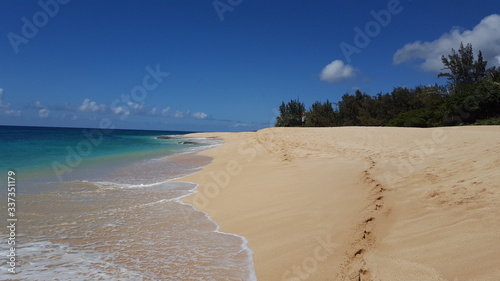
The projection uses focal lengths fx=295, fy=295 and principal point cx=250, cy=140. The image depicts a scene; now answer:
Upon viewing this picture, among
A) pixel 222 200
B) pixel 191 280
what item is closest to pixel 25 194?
pixel 222 200

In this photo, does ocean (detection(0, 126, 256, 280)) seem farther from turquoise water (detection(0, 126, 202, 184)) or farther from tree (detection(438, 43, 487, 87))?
tree (detection(438, 43, 487, 87))

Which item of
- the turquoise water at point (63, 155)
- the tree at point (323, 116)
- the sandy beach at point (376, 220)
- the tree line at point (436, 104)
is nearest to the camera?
the sandy beach at point (376, 220)

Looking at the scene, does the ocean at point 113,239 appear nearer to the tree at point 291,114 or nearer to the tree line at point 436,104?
the tree line at point 436,104

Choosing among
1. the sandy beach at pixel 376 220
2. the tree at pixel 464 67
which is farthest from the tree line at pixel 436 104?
the sandy beach at pixel 376 220

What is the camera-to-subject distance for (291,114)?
61.6 metres

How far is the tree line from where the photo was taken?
21.5m

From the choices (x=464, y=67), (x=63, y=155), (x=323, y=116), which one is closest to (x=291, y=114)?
(x=323, y=116)

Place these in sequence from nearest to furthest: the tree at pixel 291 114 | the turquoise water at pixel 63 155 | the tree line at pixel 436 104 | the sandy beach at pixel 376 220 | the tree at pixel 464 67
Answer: the sandy beach at pixel 376 220
the turquoise water at pixel 63 155
the tree line at pixel 436 104
the tree at pixel 464 67
the tree at pixel 291 114

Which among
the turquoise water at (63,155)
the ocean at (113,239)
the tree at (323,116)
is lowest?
the ocean at (113,239)

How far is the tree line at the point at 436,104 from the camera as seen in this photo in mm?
21489

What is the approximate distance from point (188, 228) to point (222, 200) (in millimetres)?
1697

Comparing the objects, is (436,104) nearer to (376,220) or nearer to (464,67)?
(464,67)

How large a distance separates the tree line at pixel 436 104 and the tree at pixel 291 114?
6772 millimetres

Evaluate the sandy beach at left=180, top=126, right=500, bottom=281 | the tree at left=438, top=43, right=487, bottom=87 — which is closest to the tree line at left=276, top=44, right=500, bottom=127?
the tree at left=438, top=43, right=487, bottom=87
